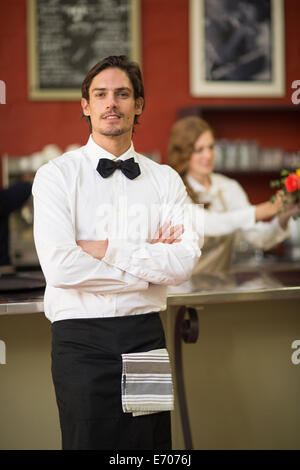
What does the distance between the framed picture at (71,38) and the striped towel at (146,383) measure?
3.39 metres

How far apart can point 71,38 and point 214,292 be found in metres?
3.15

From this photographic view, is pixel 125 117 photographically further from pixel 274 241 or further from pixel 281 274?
pixel 274 241

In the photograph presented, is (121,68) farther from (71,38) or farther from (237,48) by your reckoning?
(237,48)

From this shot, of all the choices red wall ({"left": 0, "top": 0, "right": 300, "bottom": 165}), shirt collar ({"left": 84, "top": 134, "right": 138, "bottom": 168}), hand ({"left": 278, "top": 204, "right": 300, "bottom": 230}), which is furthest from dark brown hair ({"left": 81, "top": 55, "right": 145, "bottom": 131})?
red wall ({"left": 0, "top": 0, "right": 300, "bottom": 165})

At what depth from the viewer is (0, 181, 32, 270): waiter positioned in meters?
3.29

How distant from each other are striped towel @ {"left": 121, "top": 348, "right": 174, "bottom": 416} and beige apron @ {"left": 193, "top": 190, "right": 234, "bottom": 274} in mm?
1470

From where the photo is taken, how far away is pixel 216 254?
132 inches

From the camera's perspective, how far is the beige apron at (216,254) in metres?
3.29

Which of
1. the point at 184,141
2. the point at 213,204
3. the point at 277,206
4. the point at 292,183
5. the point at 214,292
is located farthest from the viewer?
the point at 213,204

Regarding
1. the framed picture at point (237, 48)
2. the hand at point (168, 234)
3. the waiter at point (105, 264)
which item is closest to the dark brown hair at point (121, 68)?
the waiter at point (105, 264)

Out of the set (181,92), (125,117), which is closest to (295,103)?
(181,92)

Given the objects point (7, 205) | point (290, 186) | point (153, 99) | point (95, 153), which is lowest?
point (7, 205)

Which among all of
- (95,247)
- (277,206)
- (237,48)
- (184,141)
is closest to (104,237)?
(95,247)

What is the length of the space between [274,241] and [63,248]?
5.17ft
